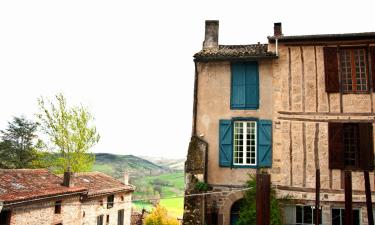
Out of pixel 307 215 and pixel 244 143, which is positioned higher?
pixel 244 143

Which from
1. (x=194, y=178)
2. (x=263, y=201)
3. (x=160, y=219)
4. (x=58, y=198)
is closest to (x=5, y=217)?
(x=58, y=198)

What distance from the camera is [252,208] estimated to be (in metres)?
11.8

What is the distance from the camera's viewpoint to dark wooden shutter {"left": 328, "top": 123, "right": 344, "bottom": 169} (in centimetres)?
1216

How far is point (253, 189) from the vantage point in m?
12.1

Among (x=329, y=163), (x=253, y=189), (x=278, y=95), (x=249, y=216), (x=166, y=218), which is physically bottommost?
(x=166, y=218)

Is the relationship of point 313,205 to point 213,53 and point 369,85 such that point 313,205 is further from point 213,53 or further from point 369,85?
point 213,53

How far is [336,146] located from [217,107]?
Result: 15.5 ft

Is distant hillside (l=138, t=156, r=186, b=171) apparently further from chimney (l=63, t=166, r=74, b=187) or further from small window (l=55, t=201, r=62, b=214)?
small window (l=55, t=201, r=62, b=214)

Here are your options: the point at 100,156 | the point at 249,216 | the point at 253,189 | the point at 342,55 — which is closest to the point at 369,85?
the point at 342,55

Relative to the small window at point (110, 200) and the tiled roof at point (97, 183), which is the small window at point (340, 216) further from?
the small window at point (110, 200)

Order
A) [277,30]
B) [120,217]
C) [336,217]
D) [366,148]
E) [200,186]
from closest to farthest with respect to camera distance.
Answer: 1. [366,148]
2. [336,217]
3. [200,186]
4. [277,30]
5. [120,217]

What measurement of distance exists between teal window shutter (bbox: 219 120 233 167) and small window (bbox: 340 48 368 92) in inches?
183

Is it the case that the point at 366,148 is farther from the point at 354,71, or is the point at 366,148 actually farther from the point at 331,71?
the point at 331,71

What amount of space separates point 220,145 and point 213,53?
150 inches
